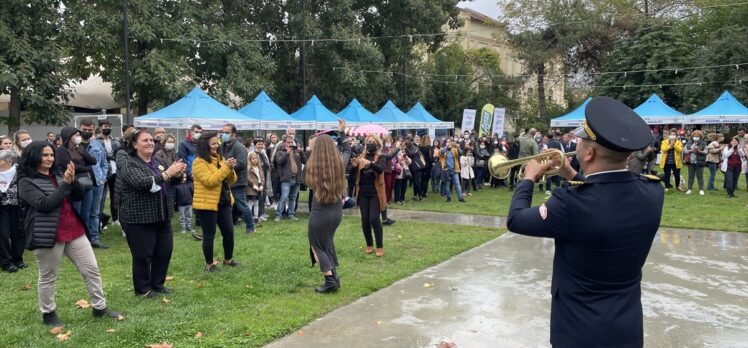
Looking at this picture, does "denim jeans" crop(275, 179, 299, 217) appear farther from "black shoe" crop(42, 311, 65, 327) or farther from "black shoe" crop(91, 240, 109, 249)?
"black shoe" crop(42, 311, 65, 327)

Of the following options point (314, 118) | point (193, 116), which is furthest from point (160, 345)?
point (314, 118)

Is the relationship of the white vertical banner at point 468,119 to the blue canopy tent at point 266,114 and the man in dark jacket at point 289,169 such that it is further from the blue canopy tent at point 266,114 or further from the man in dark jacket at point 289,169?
the man in dark jacket at point 289,169

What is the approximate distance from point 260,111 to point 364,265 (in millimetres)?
10585

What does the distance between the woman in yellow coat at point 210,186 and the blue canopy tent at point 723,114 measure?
2077 centimetres

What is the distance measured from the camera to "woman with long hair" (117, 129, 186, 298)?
5.70 metres

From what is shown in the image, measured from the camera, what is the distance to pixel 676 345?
15.4 ft

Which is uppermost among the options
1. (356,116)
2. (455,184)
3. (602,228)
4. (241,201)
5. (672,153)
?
(356,116)

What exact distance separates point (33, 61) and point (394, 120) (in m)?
11.6

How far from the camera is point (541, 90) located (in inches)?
1560

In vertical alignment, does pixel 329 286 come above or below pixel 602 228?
below

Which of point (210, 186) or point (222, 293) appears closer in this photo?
point (222, 293)

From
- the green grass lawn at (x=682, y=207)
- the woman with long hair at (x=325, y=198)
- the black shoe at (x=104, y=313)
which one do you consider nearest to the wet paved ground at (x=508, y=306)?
the woman with long hair at (x=325, y=198)

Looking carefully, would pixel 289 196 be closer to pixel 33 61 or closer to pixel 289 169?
pixel 289 169

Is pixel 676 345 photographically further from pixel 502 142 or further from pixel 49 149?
pixel 502 142
